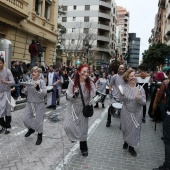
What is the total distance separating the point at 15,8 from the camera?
14.9 m

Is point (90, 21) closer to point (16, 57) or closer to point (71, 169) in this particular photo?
point (16, 57)

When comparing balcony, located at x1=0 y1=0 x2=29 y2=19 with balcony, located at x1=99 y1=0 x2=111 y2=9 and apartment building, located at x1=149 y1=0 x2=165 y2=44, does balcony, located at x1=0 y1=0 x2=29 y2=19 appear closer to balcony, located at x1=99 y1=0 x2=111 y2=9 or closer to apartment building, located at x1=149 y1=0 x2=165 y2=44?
apartment building, located at x1=149 y1=0 x2=165 y2=44

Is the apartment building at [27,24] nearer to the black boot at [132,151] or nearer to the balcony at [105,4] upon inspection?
the black boot at [132,151]

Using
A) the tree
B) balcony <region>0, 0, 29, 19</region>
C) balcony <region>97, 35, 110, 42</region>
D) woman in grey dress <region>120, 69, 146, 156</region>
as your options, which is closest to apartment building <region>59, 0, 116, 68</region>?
balcony <region>97, 35, 110, 42</region>

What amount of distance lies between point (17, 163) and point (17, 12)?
41.3 feet

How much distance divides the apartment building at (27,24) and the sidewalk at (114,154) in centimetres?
1041

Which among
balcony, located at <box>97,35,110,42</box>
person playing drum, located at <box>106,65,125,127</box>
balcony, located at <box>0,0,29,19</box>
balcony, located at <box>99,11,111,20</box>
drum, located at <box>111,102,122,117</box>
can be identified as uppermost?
balcony, located at <box>99,11,111,20</box>

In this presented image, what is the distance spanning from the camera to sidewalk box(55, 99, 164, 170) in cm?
458

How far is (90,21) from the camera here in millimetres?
58531

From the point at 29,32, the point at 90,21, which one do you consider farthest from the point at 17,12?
the point at 90,21

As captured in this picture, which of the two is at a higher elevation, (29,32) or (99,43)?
(99,43)

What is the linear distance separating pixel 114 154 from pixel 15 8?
12.4 m

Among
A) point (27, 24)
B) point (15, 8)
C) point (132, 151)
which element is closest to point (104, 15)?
point (27, 24)

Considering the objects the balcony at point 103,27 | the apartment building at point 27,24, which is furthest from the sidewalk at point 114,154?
the balcony at point 103,27
